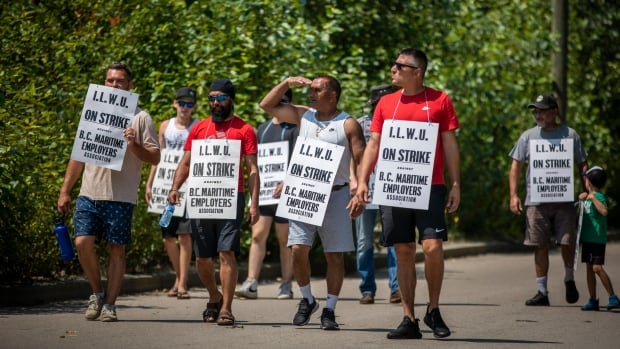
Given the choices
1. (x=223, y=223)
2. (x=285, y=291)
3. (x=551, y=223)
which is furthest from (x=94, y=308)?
(x=551, y=223)

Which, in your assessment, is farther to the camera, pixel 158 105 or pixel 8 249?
pixel 158 105

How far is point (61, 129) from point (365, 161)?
455 cm

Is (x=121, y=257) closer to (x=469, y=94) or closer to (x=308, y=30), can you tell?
(x=308, y=30)

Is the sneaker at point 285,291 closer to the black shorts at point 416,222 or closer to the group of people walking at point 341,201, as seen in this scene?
the group of people walking at point 341,201

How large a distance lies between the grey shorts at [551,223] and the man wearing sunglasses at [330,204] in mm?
2763

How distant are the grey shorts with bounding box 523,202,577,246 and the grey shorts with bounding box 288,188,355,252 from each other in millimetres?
2728

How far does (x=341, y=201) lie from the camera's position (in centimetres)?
1041

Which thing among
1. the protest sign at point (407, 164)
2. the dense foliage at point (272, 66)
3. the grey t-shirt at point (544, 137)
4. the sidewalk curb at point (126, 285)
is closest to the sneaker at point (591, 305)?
the grey t-shirt at point (544, 137)

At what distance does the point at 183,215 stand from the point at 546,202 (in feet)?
11.5

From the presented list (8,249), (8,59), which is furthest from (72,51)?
(8,249)

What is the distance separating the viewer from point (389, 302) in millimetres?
12828

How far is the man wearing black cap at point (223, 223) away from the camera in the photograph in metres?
10.4

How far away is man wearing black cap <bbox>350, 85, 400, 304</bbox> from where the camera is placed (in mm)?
12703

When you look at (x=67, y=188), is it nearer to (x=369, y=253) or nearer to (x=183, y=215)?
(x=183, y=215)
